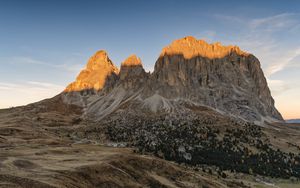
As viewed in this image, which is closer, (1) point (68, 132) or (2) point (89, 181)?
(2) point (89, 181)

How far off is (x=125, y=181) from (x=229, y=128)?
139m

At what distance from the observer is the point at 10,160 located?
224 feet

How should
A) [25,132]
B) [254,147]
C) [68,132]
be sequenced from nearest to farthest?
1. [25,132]
2. [254,147]
3. [68,132]

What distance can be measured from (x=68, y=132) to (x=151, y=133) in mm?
48496

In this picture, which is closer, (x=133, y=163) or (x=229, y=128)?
(x=133, y=163)

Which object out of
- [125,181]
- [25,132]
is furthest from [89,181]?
[25,132]

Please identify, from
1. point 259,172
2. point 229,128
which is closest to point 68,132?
point 229,128

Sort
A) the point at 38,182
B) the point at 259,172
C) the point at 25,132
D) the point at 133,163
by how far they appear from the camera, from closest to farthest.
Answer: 1. the point at 38,182
2. the point at 133,163
3. the point at 259,172
4. the point at 25,132

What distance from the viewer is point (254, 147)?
558ft

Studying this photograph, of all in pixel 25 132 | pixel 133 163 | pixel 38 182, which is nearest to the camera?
pixel 38 182

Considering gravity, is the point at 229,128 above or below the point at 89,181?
above

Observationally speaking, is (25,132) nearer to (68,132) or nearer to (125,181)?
(68,132)

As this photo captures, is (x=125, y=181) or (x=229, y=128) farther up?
(x=229, y=128)

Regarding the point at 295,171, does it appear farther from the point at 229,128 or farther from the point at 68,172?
the point at 68,172
